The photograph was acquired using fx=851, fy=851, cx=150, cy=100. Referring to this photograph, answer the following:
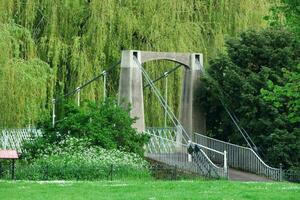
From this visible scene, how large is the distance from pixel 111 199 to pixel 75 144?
10.1 metres

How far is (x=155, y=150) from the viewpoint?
99.3 feet

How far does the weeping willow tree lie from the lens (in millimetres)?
27578

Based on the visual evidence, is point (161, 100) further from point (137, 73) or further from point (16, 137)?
point (16, 137)

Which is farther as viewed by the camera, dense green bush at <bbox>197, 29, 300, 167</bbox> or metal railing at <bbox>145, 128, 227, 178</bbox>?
dense green bush at <bbox>197, 29, 300, 167</bbox>

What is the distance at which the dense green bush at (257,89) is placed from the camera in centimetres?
2806

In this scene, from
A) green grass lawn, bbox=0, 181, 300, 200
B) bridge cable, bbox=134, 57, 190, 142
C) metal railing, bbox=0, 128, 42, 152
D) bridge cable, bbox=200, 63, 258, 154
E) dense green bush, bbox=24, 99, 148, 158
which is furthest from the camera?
bridge cable, bbox=134, 57, 190, 142

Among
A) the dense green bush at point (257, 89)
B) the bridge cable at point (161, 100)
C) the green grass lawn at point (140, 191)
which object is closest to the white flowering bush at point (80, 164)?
the green grass lawn at point (140, 191)

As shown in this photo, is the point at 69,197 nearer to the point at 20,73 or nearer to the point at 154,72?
the point at 20,73

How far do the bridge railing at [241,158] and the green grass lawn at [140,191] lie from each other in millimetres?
7976

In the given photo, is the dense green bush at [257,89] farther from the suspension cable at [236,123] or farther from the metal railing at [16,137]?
the metal railing at [16,137]

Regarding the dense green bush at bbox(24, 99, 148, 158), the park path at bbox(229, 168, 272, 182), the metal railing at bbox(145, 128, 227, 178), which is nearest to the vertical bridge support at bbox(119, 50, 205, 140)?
the metal railing at bbox(145, 128, 227, 178)

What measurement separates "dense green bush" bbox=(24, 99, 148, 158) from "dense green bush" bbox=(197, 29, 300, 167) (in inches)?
177

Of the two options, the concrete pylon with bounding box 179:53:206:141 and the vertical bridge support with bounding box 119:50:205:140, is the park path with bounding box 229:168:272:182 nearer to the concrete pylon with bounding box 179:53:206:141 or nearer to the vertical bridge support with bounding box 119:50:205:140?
the concrete pylon with bounding box 179:53:206:141

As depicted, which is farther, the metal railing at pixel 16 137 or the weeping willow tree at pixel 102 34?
the weeping willow tree at pixel 102 34
